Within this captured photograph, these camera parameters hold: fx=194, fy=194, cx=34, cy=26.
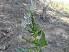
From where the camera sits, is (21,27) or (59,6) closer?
(21,27)

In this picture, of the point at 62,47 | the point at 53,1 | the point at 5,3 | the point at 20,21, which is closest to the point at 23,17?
the point at 20,21

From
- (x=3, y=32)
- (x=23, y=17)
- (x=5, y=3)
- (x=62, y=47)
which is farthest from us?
(x=5, y=3)

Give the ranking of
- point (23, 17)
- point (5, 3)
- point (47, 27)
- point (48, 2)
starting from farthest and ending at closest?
point (48, 2), point (5, 3), point (23, 17), point (47, 27)

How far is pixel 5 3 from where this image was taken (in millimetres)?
6281

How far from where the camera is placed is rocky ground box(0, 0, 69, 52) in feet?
14.1

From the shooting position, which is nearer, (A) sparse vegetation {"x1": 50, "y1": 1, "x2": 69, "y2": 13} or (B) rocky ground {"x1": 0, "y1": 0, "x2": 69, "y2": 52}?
(B) rocky ground {"x1": 0, "y1": 0, "x2": 69, "y2": 52}

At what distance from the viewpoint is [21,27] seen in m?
4.92

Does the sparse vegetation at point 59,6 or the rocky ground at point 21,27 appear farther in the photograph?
the sparse vegetation at point 59,6

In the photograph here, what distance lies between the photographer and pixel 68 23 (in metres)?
5.60

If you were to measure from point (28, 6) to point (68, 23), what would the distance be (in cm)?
142

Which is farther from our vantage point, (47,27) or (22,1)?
(22,1)

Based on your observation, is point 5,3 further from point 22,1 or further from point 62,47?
point 62,47

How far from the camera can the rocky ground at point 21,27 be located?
430cm

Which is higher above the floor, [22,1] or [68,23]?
[22,1]
